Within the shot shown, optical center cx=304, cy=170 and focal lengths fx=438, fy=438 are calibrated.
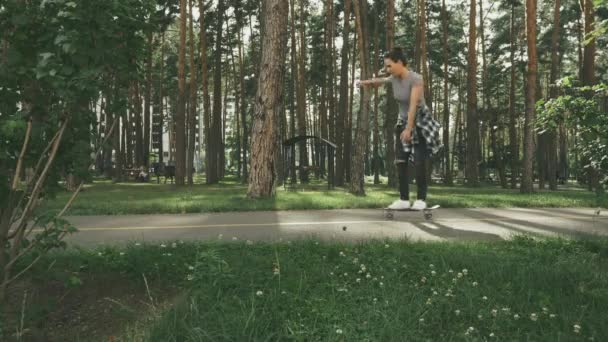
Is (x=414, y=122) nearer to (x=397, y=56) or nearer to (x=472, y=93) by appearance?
(x=397, y=56)

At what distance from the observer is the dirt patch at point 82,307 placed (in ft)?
9.41

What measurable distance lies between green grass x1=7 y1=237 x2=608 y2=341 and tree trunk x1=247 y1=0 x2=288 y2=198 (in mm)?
7358

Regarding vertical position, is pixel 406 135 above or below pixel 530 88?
below

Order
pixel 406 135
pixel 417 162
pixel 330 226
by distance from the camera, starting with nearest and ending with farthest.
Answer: pixel 406 135 → pixel 330 226 → pixel 417 162

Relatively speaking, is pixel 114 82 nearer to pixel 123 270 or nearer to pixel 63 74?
pixel 63 74

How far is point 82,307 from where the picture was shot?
10.8 ft

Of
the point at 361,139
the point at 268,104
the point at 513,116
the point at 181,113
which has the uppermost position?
the point at 513,116

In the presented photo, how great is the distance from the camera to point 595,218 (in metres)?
7.85

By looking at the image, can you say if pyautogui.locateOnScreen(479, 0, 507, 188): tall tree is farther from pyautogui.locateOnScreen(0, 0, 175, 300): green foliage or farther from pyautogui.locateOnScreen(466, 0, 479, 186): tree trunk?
pyautogui.locateOnScreen(0, 0, 175, 300): green foliage

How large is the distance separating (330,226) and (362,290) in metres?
3.41

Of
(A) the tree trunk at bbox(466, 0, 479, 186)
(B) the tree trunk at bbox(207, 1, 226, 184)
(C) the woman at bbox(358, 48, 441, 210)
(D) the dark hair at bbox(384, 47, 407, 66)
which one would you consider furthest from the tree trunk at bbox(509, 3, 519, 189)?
(D) the dark hair at bbox(384, 47, 407, 66)

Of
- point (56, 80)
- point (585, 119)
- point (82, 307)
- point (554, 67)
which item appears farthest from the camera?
point (554, 67)

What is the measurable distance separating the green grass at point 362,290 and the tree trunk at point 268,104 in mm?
7358

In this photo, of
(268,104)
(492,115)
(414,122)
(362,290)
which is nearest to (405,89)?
(414,122)
